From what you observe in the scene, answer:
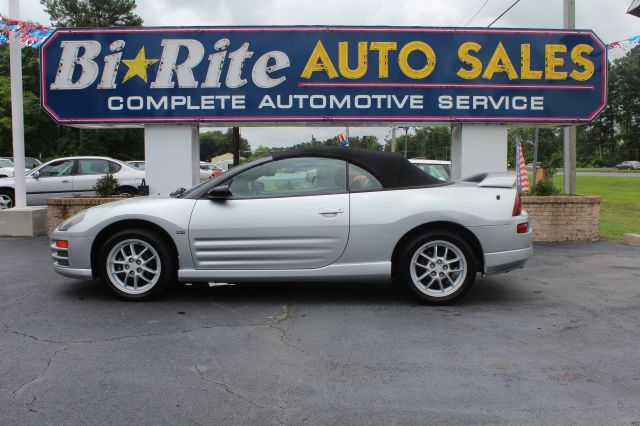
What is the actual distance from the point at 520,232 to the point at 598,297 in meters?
1.15

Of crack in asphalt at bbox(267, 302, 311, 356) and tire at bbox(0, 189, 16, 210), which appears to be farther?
tire at bbox(0, 189, 16, 210)

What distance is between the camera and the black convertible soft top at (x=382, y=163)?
575cm

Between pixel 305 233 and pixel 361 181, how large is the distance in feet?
2.46

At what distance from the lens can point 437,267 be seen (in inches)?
219

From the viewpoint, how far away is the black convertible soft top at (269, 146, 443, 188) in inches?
226

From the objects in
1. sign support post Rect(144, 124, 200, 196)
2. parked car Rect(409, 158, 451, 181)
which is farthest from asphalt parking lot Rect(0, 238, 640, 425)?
parked car Rect(409, 158, 451, 181)

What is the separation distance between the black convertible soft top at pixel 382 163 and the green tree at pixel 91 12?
167 feet

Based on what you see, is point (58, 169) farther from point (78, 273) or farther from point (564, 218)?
point (564, 218)

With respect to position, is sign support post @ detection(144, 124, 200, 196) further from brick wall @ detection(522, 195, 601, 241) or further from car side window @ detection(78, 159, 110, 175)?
brick wall @ detection(522, 195, 601, 241)

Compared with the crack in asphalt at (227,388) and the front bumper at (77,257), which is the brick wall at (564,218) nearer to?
the front bumper at (77,257)

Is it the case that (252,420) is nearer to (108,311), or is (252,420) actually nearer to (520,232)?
(108,311)

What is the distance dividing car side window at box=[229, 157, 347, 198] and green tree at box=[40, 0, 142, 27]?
5084cm

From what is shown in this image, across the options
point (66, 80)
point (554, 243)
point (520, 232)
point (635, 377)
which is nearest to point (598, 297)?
point (520, 232)


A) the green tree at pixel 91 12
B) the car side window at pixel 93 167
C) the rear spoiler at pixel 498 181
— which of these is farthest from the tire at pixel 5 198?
the green tree at pixel 91 12
